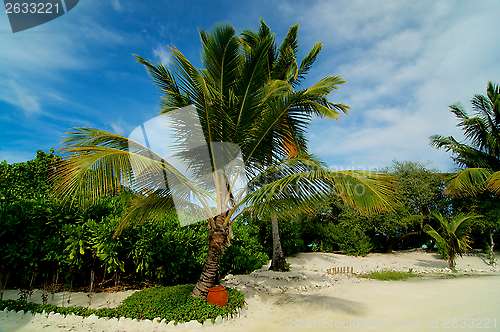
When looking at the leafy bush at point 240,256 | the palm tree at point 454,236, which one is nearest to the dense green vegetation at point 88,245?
the leafy bush at point 240,256

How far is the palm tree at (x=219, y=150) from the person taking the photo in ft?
15.0

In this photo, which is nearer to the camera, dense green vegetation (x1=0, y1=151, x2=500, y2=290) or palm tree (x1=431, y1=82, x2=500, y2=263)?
dense green vegetation (x1=0, y1=151, x2=500, y2=290)

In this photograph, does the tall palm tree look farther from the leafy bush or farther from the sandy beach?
the leafy bush

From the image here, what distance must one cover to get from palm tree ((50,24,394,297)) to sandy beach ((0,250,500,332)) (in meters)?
1.69

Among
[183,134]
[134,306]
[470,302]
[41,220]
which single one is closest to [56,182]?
[183,134]

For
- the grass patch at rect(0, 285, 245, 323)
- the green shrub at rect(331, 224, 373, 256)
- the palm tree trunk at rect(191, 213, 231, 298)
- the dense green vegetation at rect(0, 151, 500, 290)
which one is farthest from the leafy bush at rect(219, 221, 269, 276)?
the green shrub at rect(331, 224, 373, 256)

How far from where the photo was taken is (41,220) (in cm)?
723

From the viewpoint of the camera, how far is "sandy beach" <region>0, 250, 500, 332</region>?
5082 millimetres

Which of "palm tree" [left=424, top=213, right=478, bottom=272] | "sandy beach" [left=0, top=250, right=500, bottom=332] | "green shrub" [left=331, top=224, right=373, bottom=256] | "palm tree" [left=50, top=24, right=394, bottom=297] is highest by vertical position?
"palm tree" [left=50, top=24, right=394, bottom=297]

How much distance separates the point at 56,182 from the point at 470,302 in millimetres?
10026

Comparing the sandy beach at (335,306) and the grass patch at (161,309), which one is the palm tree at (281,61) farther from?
the grass patch at (161,309)

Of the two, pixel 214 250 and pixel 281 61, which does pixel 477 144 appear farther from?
pixel 214 250

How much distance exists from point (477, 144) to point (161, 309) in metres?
18.9

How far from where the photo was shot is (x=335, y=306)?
6.29 metres
